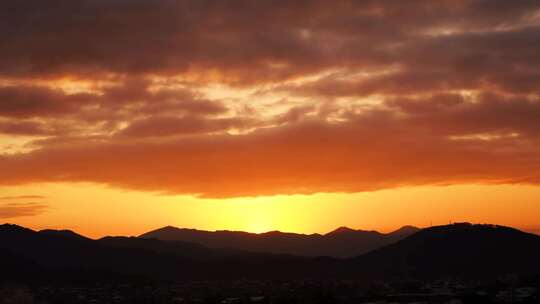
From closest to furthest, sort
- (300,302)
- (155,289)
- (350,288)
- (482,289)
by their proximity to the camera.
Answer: (300,302) < (482,289) < (350,288) < (155,289)

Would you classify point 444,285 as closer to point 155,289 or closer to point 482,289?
point 482,289

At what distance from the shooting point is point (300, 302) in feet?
413

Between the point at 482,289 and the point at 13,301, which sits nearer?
the point at 13,301

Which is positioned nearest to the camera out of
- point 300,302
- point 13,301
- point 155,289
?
point 300,302

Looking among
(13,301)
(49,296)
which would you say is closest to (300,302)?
(13,301)

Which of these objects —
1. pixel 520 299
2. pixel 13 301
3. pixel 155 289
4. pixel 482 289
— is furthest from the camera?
pixel 155 289

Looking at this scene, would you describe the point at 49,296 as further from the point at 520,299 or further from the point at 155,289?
the point at 520,299

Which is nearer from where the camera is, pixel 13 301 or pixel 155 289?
pixel 13 301

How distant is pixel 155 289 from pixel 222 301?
62382 millimetres

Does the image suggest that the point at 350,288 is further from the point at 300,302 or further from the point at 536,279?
the point at 300,302

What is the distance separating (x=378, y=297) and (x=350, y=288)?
109 ft

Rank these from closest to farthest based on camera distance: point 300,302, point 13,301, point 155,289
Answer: point 300,302, point 13,301, point 155,289

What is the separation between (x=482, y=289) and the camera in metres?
171

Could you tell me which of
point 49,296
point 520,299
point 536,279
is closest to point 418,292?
point 536,279
